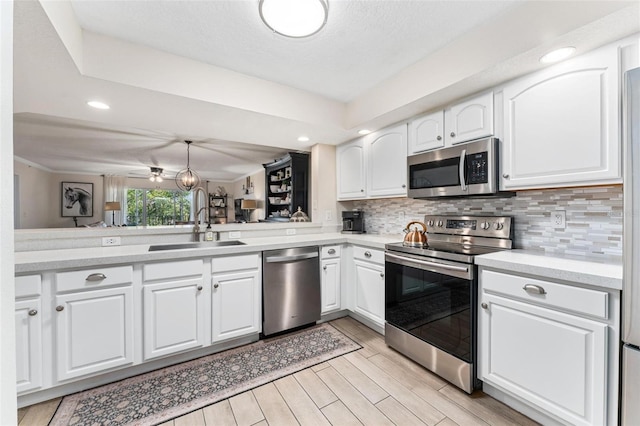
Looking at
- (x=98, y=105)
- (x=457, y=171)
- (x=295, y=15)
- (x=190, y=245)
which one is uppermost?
(x=295, y=15)

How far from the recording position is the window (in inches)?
299

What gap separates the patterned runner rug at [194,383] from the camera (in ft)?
5.00

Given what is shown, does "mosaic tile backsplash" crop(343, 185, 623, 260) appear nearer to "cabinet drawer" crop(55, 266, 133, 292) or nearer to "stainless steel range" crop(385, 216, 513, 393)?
"stainless steel range" crop(385, 216, 513, 393)

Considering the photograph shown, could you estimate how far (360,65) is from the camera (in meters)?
2.04

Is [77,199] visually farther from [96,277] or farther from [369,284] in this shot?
[369,284]

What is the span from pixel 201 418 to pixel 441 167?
2332 millimetres

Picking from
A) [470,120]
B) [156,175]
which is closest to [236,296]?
[470,120]

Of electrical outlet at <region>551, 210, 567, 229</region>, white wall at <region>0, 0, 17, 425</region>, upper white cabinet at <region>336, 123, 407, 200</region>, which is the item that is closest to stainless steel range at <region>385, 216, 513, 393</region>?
electrical outlet at <region>551, 210, 567, 229</region>

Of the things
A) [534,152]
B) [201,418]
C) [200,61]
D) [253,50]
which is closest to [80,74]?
[200,61]

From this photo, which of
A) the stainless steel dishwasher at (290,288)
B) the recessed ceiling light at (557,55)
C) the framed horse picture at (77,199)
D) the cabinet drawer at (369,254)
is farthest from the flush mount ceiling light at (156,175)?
the recessed ceiling light at (557,55)

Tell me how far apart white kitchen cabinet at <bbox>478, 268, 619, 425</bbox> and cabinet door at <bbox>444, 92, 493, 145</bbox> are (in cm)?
99

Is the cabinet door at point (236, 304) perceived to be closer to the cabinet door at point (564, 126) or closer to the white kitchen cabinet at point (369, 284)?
the white kitchen cabinet at point (369, 284)

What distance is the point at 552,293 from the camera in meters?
1.32

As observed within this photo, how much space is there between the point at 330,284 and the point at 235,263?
3.35 ft
